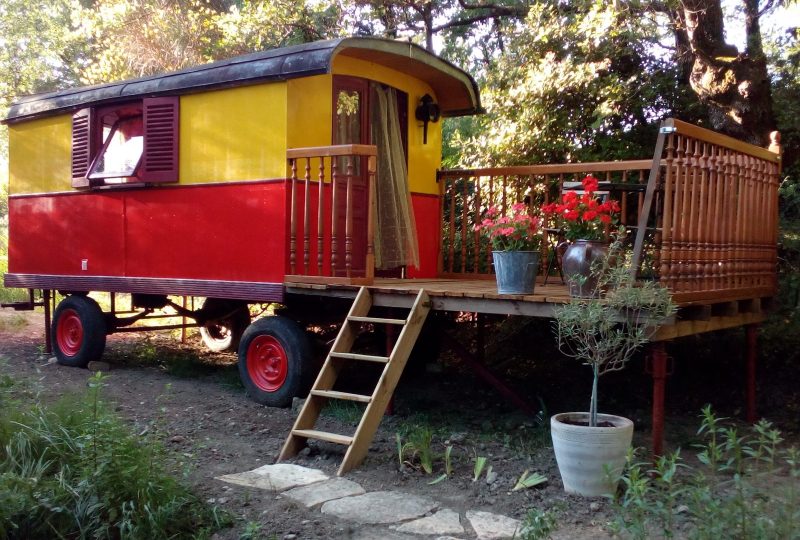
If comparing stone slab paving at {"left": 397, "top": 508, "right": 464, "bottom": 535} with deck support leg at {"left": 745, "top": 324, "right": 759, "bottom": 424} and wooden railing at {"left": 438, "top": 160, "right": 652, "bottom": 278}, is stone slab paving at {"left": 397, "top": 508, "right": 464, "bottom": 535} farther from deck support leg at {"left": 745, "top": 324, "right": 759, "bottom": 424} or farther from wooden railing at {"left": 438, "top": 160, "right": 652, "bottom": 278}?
deck support leg at {"left": 745, "top": 324, "right": 759, "bottom": 424}

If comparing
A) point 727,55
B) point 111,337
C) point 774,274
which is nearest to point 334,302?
point 774,274

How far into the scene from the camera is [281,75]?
6.09 meters

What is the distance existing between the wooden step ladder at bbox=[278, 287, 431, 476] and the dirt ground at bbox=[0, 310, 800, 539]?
131 mm

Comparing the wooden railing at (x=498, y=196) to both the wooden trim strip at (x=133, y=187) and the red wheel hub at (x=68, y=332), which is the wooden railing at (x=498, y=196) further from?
the red wheel hub at (x=68, y=332)

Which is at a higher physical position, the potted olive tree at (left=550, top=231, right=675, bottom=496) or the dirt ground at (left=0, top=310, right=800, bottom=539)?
the potted olive tree at (left=550, top=231, right=675, bottom=496)

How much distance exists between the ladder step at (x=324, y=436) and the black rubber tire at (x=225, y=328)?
3394 millimetres

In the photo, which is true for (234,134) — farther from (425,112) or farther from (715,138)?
(715,138)

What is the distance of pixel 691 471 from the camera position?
472 cm

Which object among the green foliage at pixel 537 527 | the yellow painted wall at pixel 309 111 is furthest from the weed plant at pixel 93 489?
the yellow painted wall at pixel 309 111

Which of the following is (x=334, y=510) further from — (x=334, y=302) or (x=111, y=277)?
(x=111, y=277)

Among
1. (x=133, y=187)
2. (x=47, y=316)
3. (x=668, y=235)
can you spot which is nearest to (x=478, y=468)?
(x=668, y=235)

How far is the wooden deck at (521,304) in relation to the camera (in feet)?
15.7

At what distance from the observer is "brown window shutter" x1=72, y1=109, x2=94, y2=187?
25.2 feet

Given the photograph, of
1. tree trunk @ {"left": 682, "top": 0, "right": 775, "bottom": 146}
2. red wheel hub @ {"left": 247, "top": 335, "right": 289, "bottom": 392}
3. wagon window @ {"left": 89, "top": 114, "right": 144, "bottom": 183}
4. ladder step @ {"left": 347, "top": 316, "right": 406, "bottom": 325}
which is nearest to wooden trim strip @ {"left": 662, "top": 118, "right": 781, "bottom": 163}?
tree trunk @ {"left": 682, "top": 0, "right": 775, "bottom": 146}
